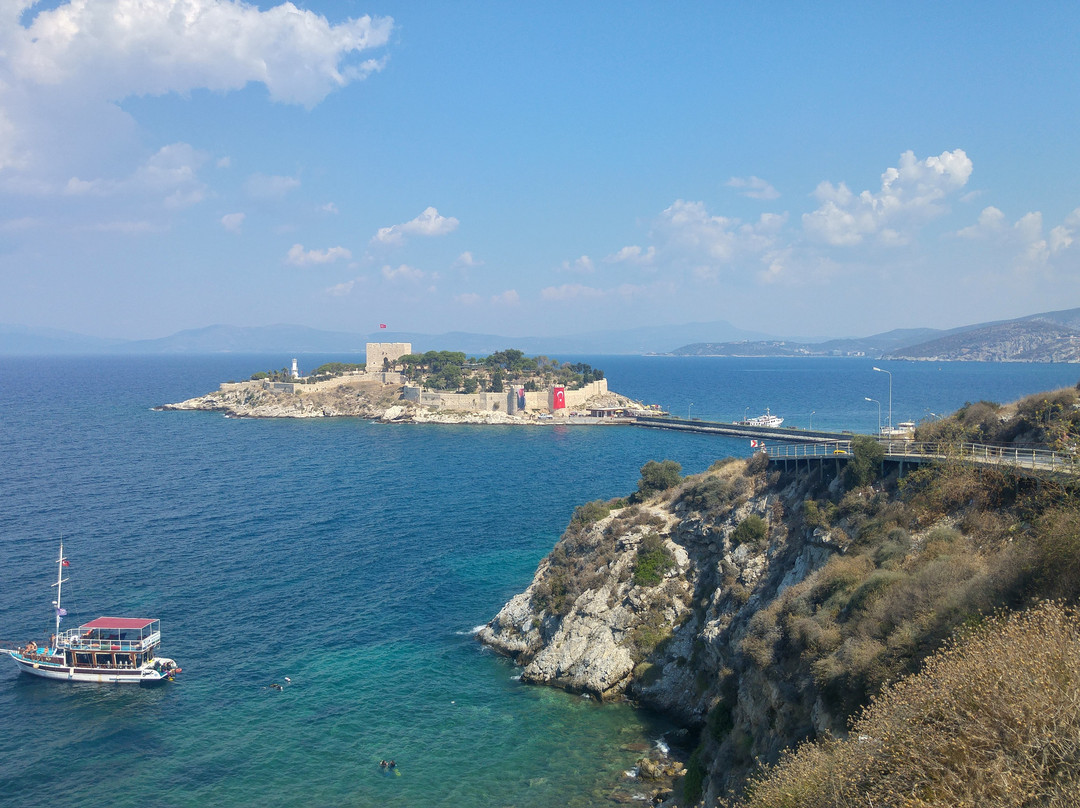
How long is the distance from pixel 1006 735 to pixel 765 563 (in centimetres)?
2191

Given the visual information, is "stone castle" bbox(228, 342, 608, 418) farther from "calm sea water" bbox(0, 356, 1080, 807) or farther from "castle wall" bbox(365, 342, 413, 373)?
"calm sea water" bbox(0, 356, 1080, 807)

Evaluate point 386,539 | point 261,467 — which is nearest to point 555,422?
point 261,467

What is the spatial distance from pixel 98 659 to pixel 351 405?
110 m

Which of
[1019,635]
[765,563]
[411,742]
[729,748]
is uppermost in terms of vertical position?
[1019,635]

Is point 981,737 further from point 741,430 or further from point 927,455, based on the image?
point 741,430

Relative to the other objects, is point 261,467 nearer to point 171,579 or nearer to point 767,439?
point 171,579

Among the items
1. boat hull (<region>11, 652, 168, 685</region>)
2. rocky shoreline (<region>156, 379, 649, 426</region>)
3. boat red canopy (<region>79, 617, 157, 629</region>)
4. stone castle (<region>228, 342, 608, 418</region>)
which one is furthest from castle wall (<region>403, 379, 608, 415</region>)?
boat hull (<region>11, 652, 168, 685</region>)

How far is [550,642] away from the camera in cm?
3459

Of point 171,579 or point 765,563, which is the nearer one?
point 765,563

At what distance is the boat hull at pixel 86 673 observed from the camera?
32.5 m

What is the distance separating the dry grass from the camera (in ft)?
27.9

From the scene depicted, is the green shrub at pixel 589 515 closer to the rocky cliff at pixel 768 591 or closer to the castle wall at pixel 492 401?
the rocky cliff at pixel 768 591

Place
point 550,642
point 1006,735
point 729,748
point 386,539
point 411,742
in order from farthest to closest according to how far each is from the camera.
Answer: point 386,539 < point 550,642 < point 411,742 < point 729,748 < point 1006,735

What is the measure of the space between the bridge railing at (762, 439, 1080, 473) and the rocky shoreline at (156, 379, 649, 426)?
310ft
